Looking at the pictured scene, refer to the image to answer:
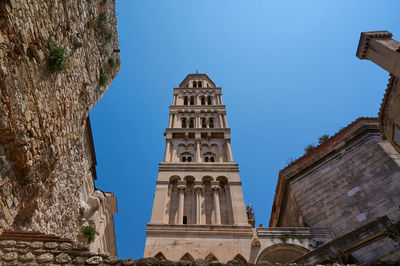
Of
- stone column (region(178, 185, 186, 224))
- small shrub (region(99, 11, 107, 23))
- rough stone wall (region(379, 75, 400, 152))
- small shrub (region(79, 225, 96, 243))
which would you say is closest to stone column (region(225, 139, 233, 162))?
stone column (region(178, 185, 186, 224))

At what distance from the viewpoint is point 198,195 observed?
1602 cm

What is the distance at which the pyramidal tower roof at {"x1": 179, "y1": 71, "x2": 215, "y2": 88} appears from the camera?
3060 centimetres

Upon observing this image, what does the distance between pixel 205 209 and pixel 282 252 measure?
445 centimetres

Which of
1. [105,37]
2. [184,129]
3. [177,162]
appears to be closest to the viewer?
[105,37]

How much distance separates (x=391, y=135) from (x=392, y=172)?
11.6 ft

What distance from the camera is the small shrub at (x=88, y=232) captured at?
8.89 m

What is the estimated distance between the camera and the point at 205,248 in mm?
12695

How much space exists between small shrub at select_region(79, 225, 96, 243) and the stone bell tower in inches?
157

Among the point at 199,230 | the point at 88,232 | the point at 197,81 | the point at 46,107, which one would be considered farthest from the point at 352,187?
the point at 197,81

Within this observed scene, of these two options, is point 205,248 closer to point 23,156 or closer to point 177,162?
point 177,162

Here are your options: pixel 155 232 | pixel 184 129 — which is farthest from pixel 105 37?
pixel 184 129

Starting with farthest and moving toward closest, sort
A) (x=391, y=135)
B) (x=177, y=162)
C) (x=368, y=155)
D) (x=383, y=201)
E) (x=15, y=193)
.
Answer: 1. (x=177, y=162)
2. (x=368, y=155)
3. (x=383, y=201)
4. (x=391, y=135)
5. (x=15, y=193)

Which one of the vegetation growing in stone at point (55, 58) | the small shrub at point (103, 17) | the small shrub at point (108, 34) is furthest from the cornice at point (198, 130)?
the vegetation growing in stone at point (55, 58)

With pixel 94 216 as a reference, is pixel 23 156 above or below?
below
